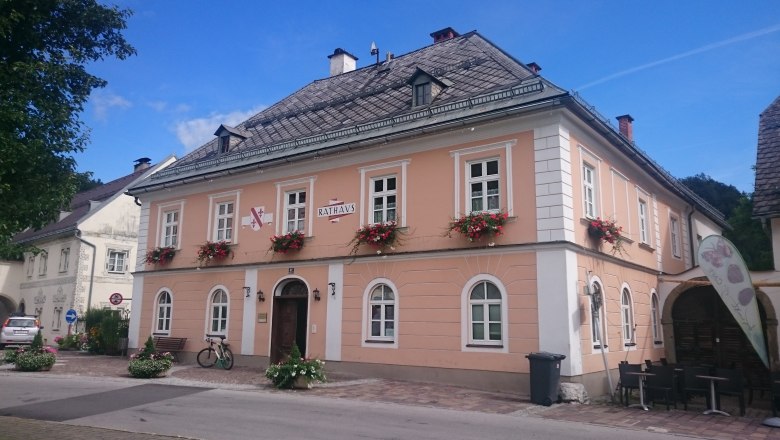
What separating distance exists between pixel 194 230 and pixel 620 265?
1372 cm

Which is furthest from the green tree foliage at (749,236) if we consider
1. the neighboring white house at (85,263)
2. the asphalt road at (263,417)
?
the neighboring white house at (85,263)

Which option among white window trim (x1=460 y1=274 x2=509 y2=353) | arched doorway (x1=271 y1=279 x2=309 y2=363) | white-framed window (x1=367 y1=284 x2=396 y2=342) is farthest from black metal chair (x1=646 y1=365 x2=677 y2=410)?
arched doorway (x1=271 y1=279 x2=309 y2=363)

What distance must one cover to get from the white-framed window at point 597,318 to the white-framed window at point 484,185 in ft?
9.85

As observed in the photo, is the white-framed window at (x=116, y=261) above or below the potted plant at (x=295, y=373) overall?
above

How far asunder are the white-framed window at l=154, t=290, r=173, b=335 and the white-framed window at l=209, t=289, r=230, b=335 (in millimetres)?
2108

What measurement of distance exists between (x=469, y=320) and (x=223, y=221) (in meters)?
9.81

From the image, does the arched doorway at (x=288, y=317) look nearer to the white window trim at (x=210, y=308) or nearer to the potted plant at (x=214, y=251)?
the white window trim at (x=210, y=308)

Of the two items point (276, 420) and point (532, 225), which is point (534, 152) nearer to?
point (532, 225)

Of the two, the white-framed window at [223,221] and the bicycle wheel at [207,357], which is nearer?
the bicycle wheel at [207,357]

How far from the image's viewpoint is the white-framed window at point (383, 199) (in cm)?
1622

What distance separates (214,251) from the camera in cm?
1939

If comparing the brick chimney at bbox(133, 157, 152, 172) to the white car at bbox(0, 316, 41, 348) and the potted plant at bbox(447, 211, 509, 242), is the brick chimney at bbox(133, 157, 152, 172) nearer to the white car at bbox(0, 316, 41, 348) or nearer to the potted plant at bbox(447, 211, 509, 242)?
the white car at bbox(0, 316, 41, 348)

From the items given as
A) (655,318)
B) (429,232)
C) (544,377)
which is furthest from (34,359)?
(655,318)

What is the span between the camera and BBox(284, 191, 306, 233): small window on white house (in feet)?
59.3
